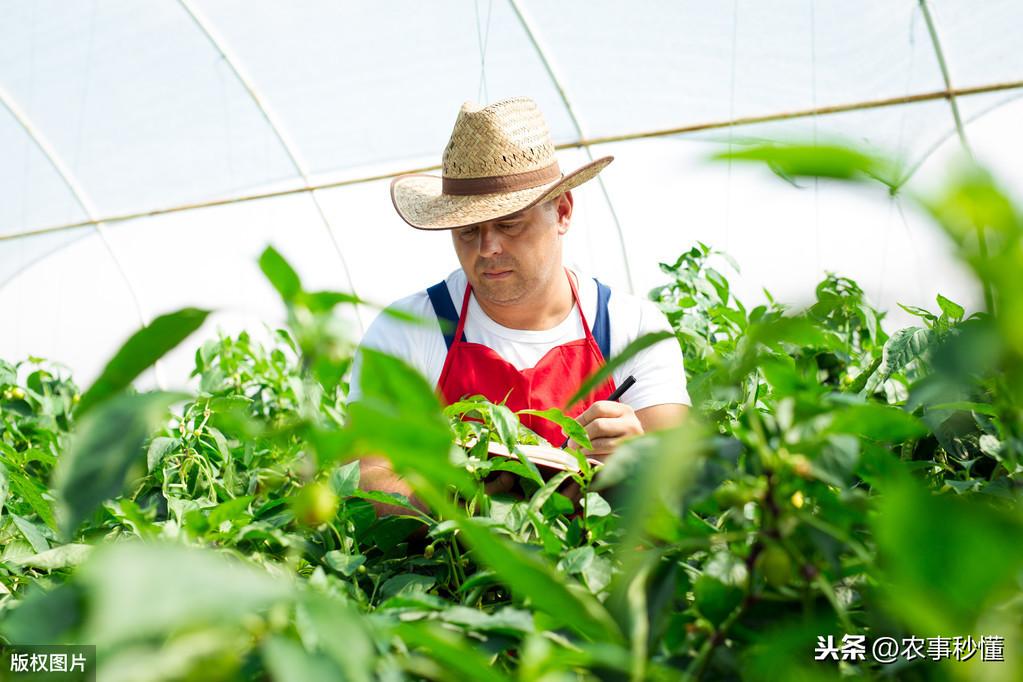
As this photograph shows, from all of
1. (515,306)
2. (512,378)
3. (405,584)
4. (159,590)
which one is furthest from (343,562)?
(515,306)

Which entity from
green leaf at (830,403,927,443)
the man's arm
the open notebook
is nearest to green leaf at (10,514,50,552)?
the open notebook

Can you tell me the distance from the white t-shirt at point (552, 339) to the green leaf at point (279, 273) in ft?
4.94

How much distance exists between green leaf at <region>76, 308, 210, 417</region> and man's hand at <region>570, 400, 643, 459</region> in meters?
0.95

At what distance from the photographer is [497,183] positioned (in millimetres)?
2061

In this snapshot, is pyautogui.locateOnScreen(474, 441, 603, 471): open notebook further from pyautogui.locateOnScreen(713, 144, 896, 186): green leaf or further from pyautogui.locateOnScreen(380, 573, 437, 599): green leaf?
pyautogui.locateOnScreen(713, 144, 896, 186): green leaf

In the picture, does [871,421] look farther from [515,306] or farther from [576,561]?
[515,306]

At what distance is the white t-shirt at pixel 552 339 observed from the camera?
200 centimetres

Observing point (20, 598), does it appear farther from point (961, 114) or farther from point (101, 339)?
point (101, 339)

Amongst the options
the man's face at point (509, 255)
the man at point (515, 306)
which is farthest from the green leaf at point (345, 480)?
the man's face at point (509, 255)

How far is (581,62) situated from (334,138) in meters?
1.66

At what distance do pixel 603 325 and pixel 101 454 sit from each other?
1.81 meters

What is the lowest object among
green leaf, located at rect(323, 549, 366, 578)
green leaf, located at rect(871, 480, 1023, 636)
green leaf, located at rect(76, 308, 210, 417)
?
green leaf, located at rect(323, 549, 366, 578)

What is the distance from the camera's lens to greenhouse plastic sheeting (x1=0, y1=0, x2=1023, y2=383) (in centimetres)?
457

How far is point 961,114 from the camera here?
455 centimetres
